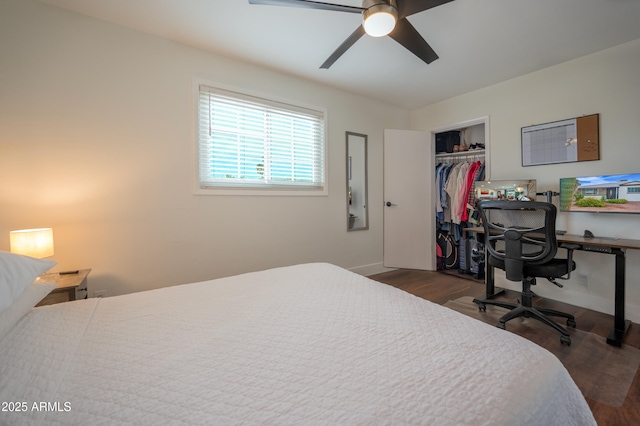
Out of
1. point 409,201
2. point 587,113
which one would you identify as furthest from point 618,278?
point 409,201

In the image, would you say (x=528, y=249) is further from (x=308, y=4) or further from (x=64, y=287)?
(x=64, y=287)

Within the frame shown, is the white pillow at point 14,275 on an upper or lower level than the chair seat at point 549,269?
upper

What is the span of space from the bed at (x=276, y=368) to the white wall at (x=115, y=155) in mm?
1145

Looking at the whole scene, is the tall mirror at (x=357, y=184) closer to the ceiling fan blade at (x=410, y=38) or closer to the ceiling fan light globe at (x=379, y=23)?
the ceiling fan blade at (x=410, y=38)

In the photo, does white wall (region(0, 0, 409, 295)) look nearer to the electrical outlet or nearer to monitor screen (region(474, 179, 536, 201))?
monitor screen (region(474, 179, 536, 201))

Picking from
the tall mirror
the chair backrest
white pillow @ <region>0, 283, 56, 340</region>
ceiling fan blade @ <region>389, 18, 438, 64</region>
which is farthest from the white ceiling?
white pillow @ <region>0, 283, 56, 340</region>

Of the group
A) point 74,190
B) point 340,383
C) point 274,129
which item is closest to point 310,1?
point 274,129

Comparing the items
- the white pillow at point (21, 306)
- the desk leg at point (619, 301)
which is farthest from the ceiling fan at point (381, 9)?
the desk leg at point (619, 301)

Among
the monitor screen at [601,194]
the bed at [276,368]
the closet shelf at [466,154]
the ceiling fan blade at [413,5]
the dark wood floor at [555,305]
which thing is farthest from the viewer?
the closet shelf at [466,154]

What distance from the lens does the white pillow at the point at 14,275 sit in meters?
0.80

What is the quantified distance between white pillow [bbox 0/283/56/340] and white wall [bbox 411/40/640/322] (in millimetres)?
3956

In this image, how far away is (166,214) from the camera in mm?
2205

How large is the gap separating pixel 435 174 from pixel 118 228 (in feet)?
12.7

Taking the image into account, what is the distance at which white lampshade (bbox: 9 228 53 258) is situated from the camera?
149cm
